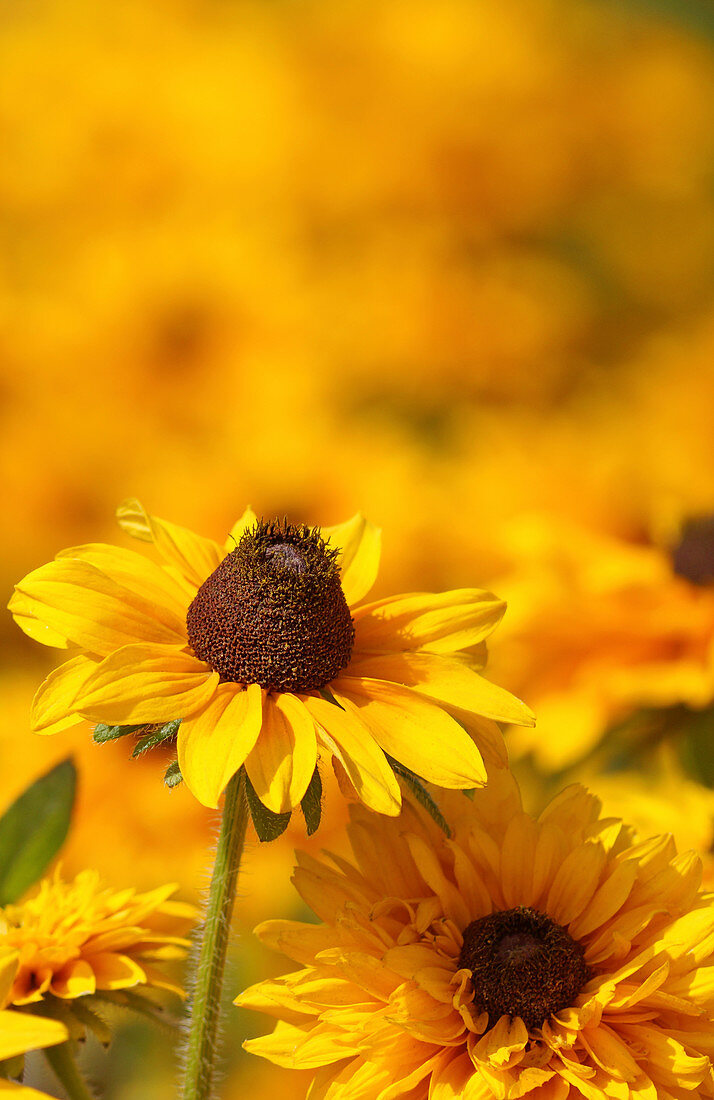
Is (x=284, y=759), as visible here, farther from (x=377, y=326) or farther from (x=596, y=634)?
(x=377, y=326)

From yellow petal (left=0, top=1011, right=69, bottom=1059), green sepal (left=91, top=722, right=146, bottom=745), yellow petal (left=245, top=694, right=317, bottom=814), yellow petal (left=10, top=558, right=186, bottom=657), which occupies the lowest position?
yellow petal (left=245, top=694, right=317, bottom=814)

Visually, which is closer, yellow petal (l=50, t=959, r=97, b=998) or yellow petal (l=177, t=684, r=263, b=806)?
yellow petal (l=177, t=684, r=263, b=806)

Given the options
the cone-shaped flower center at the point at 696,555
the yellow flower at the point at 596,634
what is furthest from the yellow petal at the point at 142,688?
the cone-shaped flower center at the point at 696,555

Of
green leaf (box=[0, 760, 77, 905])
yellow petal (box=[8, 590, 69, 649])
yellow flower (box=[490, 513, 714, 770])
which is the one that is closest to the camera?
yellow petal (box=[8, 590, 69, 649])

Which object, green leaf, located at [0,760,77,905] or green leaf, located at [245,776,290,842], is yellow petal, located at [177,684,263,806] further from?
green leaf, located at [0,760,77,905]

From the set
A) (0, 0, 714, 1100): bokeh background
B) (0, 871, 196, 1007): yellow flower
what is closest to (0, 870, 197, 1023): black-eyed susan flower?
(0, 871, 196, 1007): yellow flower

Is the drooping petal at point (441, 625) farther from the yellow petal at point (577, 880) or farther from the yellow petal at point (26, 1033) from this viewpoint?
the yellow petal at point (26, 1033)

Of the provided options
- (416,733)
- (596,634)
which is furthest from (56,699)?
(596,634)

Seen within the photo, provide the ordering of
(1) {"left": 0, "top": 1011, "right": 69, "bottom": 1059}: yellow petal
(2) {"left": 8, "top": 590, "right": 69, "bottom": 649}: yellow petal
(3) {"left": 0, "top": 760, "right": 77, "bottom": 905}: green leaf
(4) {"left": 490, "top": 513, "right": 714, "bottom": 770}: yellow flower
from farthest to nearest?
(4) {"left": 490, "top": 513, "right": 714, "bottom": 770}: yellow flower → (3) {"left": 0, "top": 760, "right": 77, "bottom": 905}: green leaf → (2) {"left": 8, "top": 590, "right": 69, "bottom": 649}: yellow petal → (1) {"left": 0, "top": 1011, "right": 69, "bottom": 1059}: yellow petal
